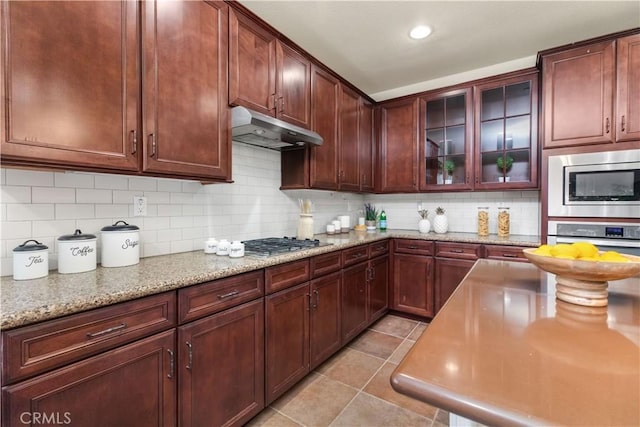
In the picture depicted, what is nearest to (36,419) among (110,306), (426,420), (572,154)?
(110,306)

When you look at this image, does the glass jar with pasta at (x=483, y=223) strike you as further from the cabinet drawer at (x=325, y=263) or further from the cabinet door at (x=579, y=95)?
the cabinet drawer at (x=325, y=263)

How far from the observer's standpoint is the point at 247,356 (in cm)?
158

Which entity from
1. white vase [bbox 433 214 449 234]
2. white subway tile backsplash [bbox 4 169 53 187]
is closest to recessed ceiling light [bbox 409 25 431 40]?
white vase [bbox 433 214 449 234]

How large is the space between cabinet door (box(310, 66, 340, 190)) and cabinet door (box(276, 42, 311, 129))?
0.29 ft

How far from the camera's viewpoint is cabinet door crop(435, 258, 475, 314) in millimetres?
2850

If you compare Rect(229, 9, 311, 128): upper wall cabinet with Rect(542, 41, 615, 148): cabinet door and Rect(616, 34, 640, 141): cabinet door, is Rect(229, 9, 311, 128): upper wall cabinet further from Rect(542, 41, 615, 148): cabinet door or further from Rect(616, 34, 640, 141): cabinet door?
Rect(616, 34, 640, 141): cabinet door

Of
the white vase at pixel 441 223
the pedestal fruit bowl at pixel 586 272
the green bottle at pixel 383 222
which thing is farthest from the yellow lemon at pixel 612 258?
the green bottle at pixel 383 222

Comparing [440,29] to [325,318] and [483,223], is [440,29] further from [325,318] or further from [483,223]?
[325,318]

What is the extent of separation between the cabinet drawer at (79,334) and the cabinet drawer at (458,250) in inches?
99.7

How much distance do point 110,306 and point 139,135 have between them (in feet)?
2.65

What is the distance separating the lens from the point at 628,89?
2.22 metres

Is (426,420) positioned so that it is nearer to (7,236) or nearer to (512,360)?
(512,360)

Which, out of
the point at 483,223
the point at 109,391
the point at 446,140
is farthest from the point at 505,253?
the point at 109,391

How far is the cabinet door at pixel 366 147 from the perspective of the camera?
329cm
